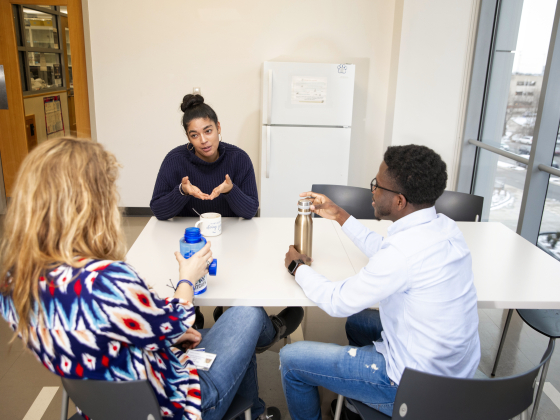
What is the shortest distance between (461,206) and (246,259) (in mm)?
1384

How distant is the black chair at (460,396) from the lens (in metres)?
0.98

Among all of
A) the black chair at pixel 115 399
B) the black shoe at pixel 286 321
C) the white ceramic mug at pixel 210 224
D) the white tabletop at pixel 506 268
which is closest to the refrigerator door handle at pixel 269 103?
the white tabletop at pixel 506 268

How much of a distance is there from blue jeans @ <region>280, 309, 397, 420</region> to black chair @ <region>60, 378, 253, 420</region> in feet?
1.80

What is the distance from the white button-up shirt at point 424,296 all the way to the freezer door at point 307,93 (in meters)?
2.56

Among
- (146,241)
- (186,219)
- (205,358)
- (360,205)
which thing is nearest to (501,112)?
(360,205)

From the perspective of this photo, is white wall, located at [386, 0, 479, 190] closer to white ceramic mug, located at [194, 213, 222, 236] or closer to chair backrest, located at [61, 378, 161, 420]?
white ceramic mug, located at [194, 213, 222, 236]

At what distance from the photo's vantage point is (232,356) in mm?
1342

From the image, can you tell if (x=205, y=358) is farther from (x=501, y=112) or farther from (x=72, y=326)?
(x=501, y=112)

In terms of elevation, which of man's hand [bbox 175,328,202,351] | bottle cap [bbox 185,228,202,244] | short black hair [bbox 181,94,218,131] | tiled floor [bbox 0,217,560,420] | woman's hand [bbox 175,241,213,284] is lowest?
tiled floor [bbox 0,217,560,420]

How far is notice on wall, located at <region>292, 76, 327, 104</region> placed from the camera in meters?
3.67

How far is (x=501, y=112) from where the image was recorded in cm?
360

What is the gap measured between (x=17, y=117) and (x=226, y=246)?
11.5ft

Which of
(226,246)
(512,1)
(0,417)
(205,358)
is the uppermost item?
(512,1)

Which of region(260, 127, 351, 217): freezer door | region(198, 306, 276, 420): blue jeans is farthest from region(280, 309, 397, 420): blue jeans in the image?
region(260, 127, 351, 217): freezer door
